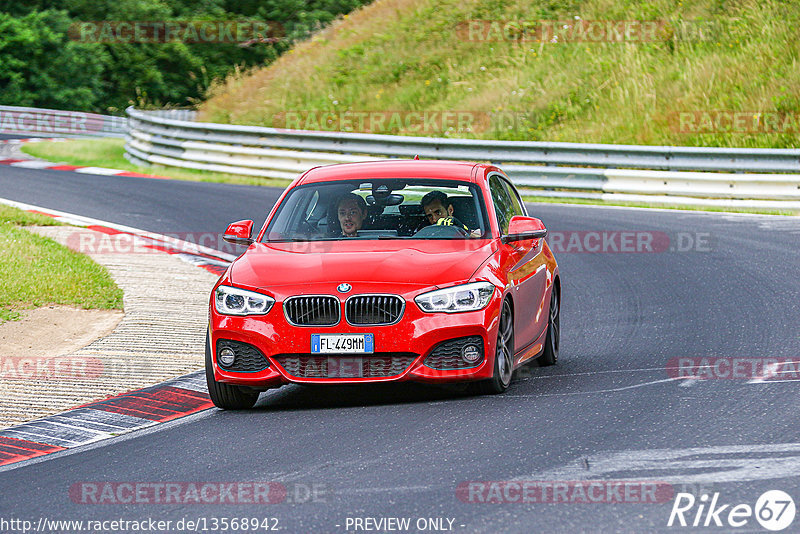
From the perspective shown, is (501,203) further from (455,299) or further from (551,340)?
(455,299)

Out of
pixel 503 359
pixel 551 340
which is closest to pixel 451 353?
pixel 503 359

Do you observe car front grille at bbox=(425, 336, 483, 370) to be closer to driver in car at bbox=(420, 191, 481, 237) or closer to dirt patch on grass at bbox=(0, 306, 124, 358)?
driver in car at bbox=(420, 191, 481, 237)

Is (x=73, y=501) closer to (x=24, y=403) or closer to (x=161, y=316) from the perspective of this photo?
(x=24, y=403)

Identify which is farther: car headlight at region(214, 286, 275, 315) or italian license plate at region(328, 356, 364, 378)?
car headlight at region(214, 286, 275, 315)

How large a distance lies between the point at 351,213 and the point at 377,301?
1.37 m

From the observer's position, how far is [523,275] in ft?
29.6

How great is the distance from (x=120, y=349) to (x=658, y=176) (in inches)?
530

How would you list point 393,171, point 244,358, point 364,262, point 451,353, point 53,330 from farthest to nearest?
point 53,330, point 393,171, point 364,262, point 244,358, point 451,353

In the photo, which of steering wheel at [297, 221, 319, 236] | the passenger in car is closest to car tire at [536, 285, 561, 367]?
the passenger in car

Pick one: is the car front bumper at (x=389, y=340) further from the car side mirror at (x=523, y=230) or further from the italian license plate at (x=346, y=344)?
the car side mirror at (x=523, y=230)

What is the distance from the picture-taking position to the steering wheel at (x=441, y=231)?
9.01 meters

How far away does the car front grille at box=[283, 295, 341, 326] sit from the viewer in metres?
7.96

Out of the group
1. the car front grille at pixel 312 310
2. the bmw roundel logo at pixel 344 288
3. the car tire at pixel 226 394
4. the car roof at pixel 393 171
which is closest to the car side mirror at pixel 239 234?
the car roof at pixel 393 171

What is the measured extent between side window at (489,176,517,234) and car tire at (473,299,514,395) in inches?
37.5
